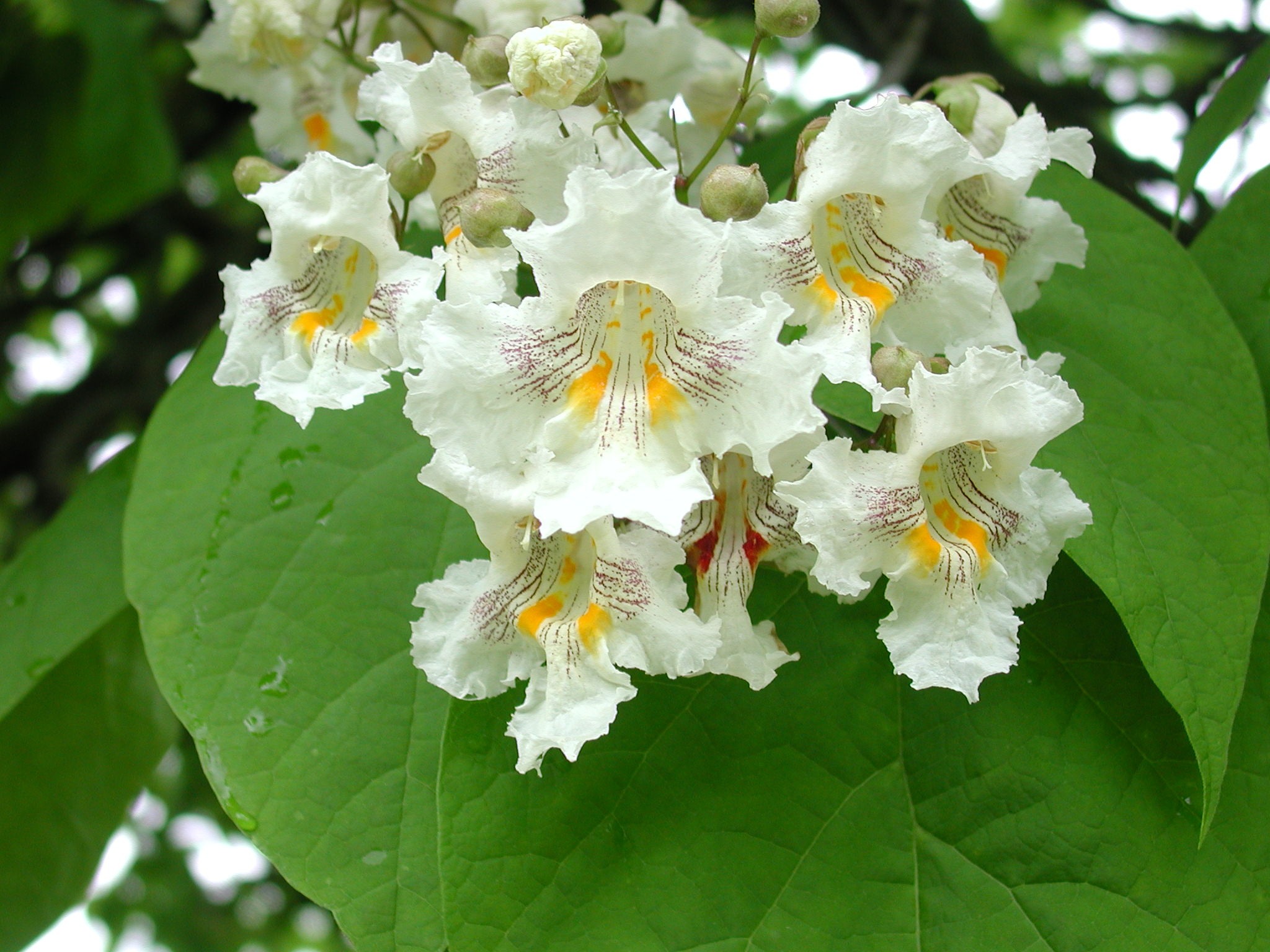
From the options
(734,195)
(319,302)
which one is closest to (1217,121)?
(734,195)

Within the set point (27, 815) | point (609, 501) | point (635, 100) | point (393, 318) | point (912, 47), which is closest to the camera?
point (609, 501)

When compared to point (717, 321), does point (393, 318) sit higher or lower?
lower

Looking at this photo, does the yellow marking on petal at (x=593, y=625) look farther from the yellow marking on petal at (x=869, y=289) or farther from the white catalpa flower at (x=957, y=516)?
the yellow marking on petal at (x=869, y=289)

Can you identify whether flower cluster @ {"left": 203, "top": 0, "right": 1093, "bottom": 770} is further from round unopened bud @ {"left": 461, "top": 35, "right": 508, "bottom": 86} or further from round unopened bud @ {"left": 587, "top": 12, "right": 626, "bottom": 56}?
round unopened bud @ {"left": 587, "top": 12, "right": 626, "bottom": 56}

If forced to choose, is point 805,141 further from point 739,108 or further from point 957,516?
point 957,516

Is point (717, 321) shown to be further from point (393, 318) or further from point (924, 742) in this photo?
point (924, 742)

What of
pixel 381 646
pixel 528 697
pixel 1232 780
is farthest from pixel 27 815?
pixel 1232 780
